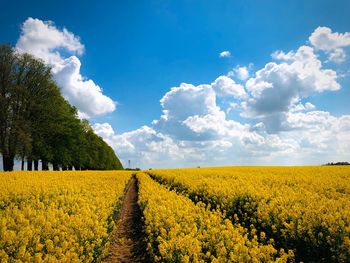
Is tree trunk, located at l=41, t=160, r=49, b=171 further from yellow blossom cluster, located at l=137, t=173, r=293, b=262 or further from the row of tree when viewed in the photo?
yellow blossom cluster, located at l=137, t=173, r=293, b=262

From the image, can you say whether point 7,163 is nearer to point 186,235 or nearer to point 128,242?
point 128,242

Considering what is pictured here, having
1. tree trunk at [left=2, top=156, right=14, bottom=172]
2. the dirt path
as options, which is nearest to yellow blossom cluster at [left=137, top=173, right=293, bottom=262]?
the dirt path

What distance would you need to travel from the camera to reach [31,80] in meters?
41.2

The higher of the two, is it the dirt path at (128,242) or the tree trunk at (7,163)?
the tree trunk at (7,163)

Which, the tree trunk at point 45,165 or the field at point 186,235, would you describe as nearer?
the field at point 186,235

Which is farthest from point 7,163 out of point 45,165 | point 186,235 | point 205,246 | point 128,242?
point 205,246

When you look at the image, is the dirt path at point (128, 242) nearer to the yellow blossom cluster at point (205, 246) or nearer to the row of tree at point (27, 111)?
A: the yellow blossom cluster at point (205, 246)

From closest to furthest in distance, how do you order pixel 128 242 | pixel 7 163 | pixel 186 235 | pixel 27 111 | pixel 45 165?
pixel 186 235
pixel 128 242
pixel 7 163
pixel 27 111
pixel 45 165

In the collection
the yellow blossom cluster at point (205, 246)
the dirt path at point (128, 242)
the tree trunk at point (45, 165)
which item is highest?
the tree trunk at point (45, 165)

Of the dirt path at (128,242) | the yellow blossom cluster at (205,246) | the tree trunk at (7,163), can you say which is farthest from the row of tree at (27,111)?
the yellow blossom cluster at (205,246)

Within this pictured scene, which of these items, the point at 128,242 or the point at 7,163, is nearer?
the point at 128,242

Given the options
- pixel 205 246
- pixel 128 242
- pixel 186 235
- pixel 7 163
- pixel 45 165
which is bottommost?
pixel 128 242

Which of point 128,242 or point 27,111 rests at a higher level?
point 27,111

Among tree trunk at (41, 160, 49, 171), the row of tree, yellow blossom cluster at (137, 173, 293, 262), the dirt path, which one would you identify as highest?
the row of tree
